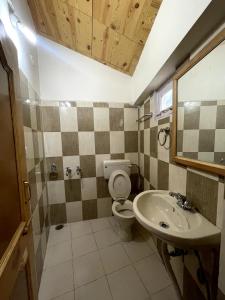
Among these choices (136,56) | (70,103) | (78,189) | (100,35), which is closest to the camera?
(100,35)

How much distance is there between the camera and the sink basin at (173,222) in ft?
2.34

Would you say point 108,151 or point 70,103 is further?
point 108,151

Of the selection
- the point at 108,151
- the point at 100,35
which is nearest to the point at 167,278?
the point at 108,151

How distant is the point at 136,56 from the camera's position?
165cm

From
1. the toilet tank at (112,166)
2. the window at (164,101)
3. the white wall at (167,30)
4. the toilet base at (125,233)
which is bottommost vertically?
the toilet base at (125,233)

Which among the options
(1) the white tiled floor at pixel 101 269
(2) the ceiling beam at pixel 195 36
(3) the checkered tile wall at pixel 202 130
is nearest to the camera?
(2) the ceiling beam at pixel 195 36

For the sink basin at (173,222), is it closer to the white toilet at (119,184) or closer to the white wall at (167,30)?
the white toilet at (119,184)

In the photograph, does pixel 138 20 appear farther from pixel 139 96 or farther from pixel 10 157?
pixel 10 157

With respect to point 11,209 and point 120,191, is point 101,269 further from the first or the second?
point 11,209

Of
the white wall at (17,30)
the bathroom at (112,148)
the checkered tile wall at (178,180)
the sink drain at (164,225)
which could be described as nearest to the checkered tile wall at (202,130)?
the bathroom at (112,148)

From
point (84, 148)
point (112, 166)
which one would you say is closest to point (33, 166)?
point (84, 148)

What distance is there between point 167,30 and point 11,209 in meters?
1.42

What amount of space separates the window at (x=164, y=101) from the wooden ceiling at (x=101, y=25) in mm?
511

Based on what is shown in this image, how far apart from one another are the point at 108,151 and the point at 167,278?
150 centimetres
